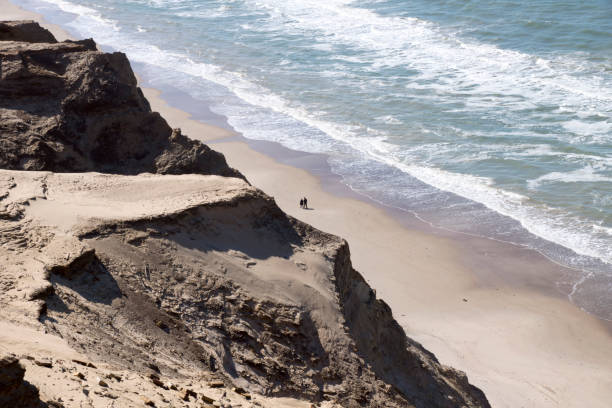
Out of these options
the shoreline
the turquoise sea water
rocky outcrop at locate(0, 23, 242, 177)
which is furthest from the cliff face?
the turquoise sea water

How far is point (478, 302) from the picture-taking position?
1452cm

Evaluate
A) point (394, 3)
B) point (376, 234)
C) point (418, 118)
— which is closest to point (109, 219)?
→ point (376, 234)

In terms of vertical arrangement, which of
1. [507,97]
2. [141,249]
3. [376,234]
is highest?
[141,249]

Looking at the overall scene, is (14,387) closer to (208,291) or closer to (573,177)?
(208,291)

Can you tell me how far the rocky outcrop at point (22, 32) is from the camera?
1066 centimetres

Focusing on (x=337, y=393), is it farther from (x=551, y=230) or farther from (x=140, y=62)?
(x=140, y=62)

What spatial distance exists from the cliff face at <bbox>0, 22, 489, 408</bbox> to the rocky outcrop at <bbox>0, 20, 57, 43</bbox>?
2612mm

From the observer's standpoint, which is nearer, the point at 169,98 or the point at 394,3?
the point at 169,98

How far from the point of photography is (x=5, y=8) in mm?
43562

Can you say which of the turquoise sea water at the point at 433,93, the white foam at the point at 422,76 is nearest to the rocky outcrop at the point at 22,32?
the turquoise sea water at the point at 433,93

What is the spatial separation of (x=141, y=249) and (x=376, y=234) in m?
10.9

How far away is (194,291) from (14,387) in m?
2.68

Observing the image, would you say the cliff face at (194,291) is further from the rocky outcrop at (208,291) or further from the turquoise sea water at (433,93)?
the turquoise sea water at (433,93)

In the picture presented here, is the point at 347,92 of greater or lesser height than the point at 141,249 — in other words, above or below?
below
